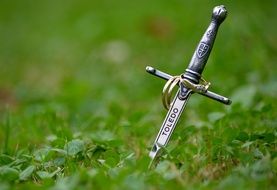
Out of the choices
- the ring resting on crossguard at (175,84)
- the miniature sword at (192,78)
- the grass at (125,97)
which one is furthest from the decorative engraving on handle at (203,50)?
the grass at (125,97)

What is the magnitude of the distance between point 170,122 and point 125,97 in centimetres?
205

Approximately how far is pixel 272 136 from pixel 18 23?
4806mm

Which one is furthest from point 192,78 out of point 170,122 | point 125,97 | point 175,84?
point 125,97

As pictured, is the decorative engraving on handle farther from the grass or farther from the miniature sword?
the grass

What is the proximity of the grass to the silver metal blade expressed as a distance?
0.19 ft

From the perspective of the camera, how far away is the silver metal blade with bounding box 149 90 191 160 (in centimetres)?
230

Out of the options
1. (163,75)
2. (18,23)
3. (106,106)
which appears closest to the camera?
(163,75)

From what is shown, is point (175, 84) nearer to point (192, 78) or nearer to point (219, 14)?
point (192, 78)

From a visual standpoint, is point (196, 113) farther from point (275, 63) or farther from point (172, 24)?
point (172, 24)

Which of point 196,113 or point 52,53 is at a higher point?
point 52,53

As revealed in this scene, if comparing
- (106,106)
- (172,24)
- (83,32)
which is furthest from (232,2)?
(106,106)

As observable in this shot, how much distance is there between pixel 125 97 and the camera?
14.3 ft

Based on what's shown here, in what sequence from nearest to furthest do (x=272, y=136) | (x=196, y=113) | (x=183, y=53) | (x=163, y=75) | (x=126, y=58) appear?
(x=163, y=75) → (x=272, y=136) → (x=196, y=113) → (x=183, y=53) → (x=126, y=58)

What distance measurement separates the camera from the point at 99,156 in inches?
103
